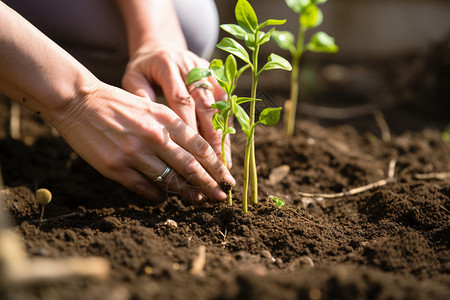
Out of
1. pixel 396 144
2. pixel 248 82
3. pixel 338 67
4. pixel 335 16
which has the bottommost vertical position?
pixel 396 144

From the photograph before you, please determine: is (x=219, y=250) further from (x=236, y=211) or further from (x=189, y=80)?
(x=189, y=80)

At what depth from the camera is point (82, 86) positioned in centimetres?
131

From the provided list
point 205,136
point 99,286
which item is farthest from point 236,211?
point 99,286

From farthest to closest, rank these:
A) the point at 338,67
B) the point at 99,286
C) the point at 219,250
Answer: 1. the point at 338,67
2. the point at 219,250
3. the point at 99,286

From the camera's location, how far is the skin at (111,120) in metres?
1.26

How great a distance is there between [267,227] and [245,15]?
2.13ft

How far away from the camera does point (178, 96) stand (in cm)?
147

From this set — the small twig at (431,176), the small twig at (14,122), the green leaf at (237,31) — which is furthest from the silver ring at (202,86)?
the small twig at (14,122)

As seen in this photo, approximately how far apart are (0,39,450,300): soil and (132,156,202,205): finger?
43 millimetres

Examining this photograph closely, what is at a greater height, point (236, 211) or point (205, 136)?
point (205, 136)

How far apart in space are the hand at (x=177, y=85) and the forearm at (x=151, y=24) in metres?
0.09

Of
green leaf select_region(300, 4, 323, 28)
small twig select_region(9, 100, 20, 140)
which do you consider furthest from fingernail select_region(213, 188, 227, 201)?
small twig select_region(9, 100, 20, 140)

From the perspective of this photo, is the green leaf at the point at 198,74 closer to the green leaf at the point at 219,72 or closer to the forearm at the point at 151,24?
the green leaf at the point at 219,72

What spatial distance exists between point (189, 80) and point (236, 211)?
439 mm
